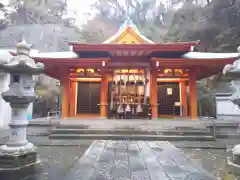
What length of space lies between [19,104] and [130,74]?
9.27 metres

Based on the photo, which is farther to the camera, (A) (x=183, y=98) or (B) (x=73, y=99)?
(A) (x=183, y=98)

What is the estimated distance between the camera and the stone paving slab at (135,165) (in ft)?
12.5

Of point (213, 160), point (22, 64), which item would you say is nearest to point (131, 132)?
point (213, 160)

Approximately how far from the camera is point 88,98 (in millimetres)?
13594

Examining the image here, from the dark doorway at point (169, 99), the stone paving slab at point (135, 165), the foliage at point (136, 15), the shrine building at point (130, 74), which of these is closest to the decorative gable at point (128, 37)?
the shrine building at point (130, 74)

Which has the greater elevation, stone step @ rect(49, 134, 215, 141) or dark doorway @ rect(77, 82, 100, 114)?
dark doorway @ rect(77, 82, 100, 114)

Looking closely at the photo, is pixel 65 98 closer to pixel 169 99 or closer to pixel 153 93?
pixel 153 93

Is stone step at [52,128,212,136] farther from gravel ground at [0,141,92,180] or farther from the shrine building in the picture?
the shrine building

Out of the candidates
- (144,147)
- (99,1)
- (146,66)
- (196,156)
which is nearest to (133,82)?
(146,66)

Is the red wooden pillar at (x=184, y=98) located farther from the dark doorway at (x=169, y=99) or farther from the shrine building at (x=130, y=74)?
the dark doorway at (x=169, y=99)

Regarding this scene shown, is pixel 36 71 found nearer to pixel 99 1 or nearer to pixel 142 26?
pixel 142 26

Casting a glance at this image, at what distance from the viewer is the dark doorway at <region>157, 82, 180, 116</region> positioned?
542 inches

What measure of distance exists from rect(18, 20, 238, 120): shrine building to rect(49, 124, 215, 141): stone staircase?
333cm

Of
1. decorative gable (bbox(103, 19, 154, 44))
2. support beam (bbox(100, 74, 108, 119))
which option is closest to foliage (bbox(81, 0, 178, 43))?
decorative gable (bbox(103, 19, 154, 44))
